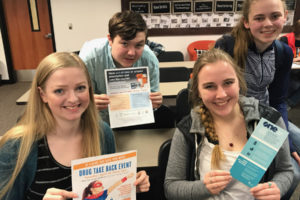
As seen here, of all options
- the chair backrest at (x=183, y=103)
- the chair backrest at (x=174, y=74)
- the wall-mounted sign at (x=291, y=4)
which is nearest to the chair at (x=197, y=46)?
the wall-mounted sign at (x=291, y=4)

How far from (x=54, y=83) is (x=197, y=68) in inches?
29.6

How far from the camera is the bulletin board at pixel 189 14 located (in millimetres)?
5844

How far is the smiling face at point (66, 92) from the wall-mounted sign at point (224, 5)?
5395mm

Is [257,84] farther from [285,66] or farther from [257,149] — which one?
[257,149]

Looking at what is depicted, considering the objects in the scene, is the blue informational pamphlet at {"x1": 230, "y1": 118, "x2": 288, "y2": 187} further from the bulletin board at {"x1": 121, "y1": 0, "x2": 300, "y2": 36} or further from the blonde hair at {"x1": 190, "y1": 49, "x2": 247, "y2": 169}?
the bulletin board at {"x1": 121, "y1": 0, "x2": 300, "y2": 36}

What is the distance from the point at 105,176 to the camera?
1.06 meters

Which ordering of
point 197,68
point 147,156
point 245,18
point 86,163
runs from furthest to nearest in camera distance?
point 147,156, point 245,18, point 197,68, point 86,163

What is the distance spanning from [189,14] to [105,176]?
5494mm

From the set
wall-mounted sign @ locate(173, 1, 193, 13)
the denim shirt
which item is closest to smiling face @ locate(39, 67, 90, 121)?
the denim shirt

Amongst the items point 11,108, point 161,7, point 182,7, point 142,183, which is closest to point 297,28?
point 182,7

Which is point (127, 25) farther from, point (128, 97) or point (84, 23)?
point (84, 23)

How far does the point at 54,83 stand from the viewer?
1.22 metres

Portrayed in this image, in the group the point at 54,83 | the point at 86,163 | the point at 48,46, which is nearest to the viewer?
the point at 86,163

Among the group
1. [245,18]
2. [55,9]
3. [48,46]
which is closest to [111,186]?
[245,18]
